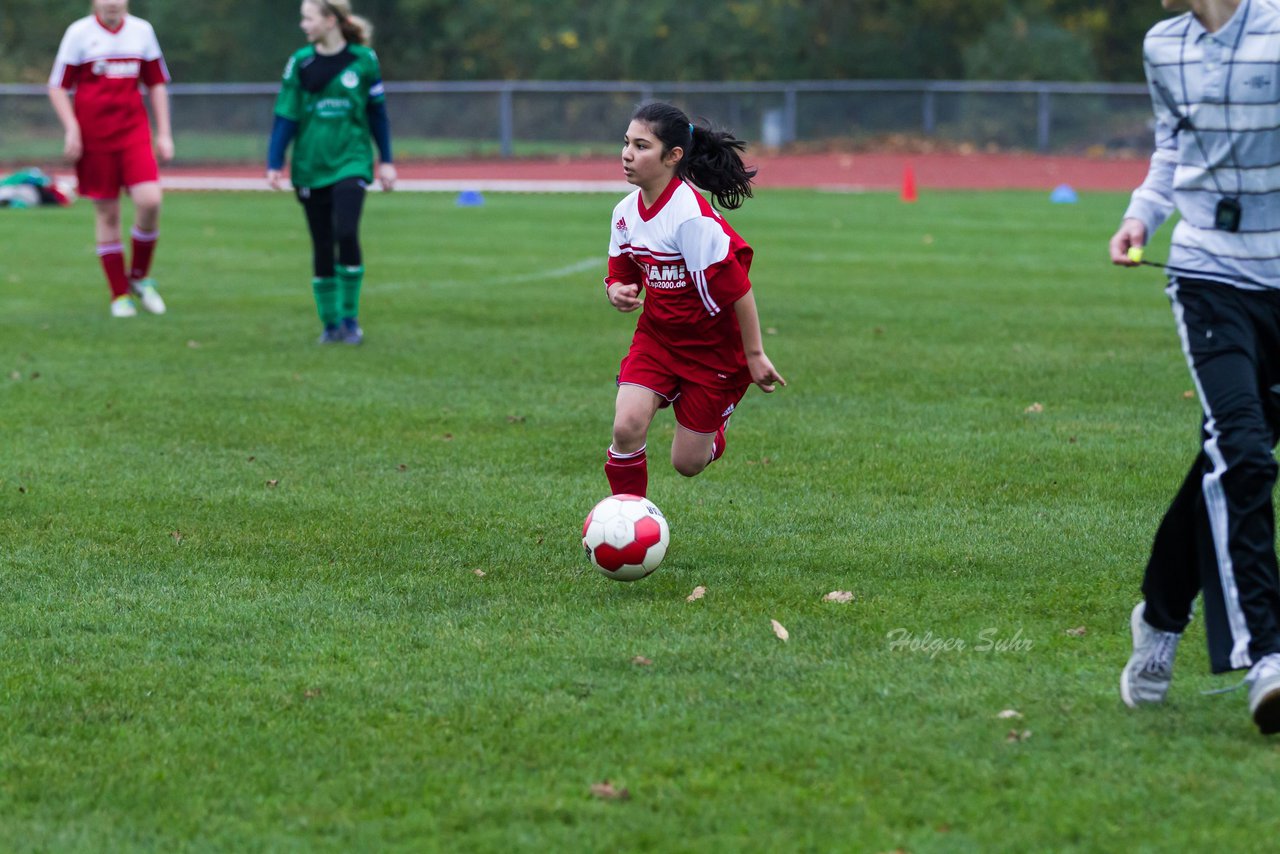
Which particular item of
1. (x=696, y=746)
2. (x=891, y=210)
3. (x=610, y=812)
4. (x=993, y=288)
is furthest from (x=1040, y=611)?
(x=891, y=210)

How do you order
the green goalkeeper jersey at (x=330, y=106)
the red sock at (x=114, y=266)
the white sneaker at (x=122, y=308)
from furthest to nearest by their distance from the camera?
the white sneaker at (x=122, y=308)
the red sock at (x=114, y=266)
the green goalkeeper jersey at (x=330, y=106)


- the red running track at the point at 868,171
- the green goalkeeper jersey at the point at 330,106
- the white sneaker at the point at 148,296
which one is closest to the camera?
the green goalkeeper jersey at the point at 330,106

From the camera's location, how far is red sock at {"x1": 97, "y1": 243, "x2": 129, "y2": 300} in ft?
40.9

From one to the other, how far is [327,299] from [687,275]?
5990mm

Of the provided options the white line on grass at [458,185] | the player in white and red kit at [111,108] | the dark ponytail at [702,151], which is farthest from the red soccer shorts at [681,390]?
the white line on grass at [458,185]

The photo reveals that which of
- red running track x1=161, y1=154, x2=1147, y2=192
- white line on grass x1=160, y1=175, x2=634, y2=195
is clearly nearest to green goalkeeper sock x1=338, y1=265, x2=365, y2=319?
white line on grass x1=160, y1=175, x2=634, y2=195

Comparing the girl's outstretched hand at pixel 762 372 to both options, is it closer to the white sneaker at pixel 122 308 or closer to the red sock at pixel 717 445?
the red sock at pixel 717 445

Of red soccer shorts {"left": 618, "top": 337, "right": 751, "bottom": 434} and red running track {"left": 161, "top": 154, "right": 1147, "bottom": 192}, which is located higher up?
red soccer shorts {"left": 618, "top": 337, "right": 751, "bottom": 434}

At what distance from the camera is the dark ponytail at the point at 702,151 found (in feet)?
18.5

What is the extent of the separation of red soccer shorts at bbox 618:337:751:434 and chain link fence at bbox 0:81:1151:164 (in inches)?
1318

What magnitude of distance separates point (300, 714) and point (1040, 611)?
91.0 inches

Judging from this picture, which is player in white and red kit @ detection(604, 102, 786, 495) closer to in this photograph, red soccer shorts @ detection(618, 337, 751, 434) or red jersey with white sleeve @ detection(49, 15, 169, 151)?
red soccer shorts @ detection(618, 337, 751, 434)

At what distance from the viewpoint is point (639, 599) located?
17.3 feet

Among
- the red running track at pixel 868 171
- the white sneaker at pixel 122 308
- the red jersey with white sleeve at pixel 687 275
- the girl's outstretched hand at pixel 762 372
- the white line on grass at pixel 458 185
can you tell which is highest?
the red jersey with white sleeve at pixel 687 275
